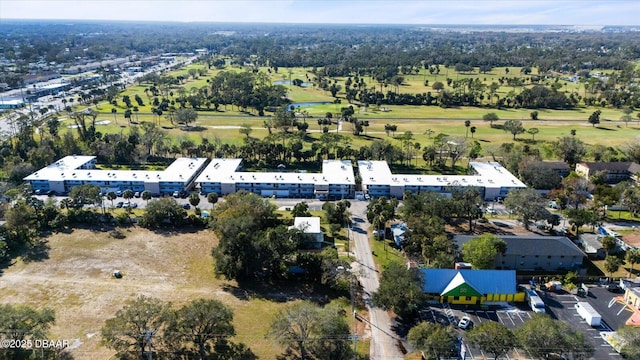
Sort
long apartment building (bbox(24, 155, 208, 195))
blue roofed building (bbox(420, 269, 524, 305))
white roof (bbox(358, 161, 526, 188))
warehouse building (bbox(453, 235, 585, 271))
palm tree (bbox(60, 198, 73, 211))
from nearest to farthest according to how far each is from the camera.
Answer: blue roofed building (bbox(420, 269, 524, 305)), warehouse building (bbox(453, 235, 585, 271)), palm tree (bbox(60, 198, 73, 211)), long apartment building (bbox(24, 155, 208, 195)), white roof (bbox(358, 161, 526, 188))

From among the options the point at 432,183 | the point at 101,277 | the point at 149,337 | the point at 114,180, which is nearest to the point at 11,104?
the point at 114,180

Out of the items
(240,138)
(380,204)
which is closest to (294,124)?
(240,138)

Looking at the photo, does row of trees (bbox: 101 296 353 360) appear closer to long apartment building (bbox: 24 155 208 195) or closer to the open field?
the open field

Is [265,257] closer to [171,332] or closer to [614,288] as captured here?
[171,332]

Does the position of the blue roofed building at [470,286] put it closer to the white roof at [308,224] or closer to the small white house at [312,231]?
the small white house at [312,231]

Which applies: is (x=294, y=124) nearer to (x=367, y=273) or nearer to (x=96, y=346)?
(x=367, y=273)

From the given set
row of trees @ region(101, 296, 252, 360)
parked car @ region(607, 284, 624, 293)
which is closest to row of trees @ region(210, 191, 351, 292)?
row of trees @ region(101, 296, 252, 360)
